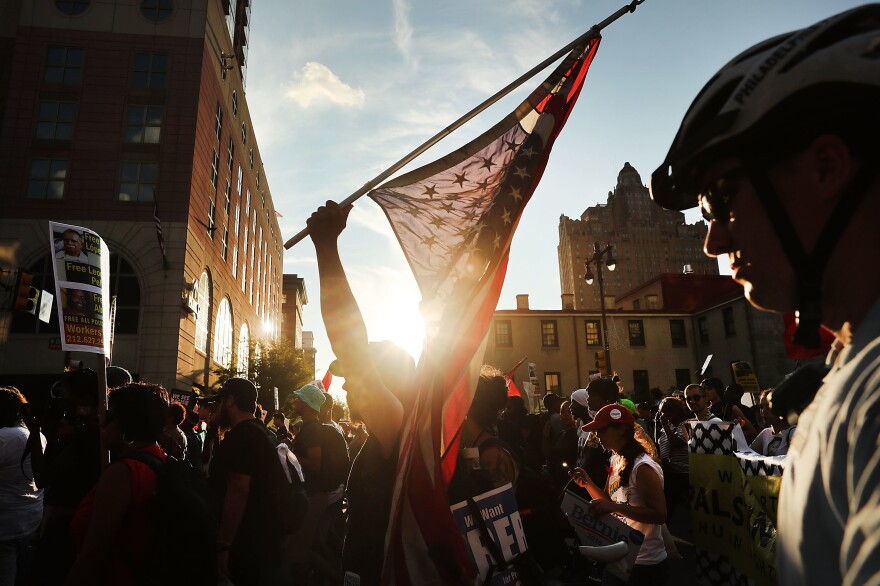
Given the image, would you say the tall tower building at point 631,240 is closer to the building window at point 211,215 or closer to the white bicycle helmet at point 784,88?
the building window at point 211,215

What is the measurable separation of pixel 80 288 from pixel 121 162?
98.9 feet

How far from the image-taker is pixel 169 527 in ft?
10.7

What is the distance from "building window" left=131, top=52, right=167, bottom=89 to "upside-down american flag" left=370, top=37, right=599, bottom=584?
34.1 metres

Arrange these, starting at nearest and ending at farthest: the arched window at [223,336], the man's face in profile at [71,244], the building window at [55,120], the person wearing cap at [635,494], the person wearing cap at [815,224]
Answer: the person wearing cap at [815,224], the person wearing cap at [635,494], the man's face in profile at [71,244], the building window at [55,120], the arched window at [223,336]

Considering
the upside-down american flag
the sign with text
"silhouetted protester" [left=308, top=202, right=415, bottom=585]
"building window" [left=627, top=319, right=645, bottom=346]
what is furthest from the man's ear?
→ "building window" [left=627, top=319, right=645, bottom=346]

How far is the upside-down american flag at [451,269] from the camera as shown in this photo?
2.58 meters

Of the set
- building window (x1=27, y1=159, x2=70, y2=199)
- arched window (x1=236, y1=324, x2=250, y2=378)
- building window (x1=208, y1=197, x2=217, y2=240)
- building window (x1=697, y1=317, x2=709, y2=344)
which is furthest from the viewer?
arched window (x1=236, y1=324, x2=250, y2=378)

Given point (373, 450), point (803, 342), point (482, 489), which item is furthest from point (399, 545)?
point (803, 342)

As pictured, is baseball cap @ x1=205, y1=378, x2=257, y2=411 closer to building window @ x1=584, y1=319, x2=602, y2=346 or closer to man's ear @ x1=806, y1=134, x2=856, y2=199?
man's ear @ x1=806, y1=134, x2=856, y2=199

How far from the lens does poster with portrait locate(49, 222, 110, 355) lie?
5.19m

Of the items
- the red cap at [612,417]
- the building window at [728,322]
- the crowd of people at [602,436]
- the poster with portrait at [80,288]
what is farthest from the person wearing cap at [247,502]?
the building window at [728,322]

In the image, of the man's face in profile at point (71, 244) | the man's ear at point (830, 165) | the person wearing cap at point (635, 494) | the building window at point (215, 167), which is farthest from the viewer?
the building window at point (215, 167)

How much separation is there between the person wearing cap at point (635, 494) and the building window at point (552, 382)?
119ft

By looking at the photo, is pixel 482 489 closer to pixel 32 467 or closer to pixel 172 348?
pixel 32 467
